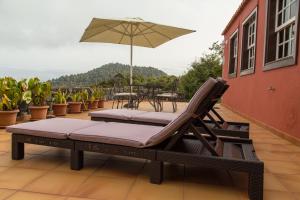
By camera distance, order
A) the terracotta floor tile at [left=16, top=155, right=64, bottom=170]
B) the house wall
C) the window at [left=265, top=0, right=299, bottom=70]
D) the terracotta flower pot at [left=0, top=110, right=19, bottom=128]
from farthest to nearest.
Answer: the window at [left=265, top=0, right=299, bottom=70]
the terracotta flower pot at [left=0, top=110, right=19, bottom=128]
the house wall
the terracotta floor tile at [left=16, top=155, right=64, bottom=170]

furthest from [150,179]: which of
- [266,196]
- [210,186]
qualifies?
[266,196]

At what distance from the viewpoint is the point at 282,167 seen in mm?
2971

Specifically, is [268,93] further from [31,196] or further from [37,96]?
[31,196]

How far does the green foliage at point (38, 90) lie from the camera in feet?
17.7

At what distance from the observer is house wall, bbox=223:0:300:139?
13.7 feet

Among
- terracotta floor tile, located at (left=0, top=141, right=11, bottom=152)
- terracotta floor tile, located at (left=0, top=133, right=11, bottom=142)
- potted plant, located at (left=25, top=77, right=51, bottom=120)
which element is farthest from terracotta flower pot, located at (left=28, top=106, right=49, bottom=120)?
terracotta floor tile, located at (left=0, top=141, right=11, bottom=152)

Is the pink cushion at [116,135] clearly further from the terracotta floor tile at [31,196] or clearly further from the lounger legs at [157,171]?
the terracotta floor tile at [31,196]

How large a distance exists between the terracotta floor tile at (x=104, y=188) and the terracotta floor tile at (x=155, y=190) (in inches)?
2.6

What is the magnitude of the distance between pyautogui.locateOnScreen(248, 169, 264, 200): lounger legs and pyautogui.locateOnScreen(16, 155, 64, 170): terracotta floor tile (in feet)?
6.00

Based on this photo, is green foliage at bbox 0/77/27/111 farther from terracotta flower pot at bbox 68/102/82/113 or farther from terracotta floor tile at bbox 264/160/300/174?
terracotta floor tile at bbox 264/160/300/174

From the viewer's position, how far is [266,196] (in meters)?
2.20

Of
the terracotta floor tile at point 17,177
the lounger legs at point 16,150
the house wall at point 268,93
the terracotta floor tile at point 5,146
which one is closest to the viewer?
the terracotta floor tile at point 17,177

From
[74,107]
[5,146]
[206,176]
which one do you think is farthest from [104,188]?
[74,107]

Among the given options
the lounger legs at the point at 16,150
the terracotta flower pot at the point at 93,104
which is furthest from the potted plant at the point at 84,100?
the lounger legs at the point at 16,150
